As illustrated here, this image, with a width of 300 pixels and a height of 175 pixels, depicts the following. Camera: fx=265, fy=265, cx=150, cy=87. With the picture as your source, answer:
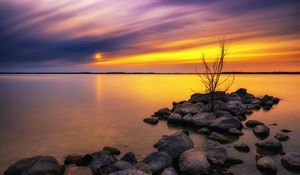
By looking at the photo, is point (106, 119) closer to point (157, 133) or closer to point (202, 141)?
point (157, 133)

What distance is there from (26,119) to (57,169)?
11972mm

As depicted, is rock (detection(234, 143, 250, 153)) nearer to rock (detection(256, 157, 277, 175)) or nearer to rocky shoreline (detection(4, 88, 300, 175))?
rocky shoreline (detection(4, 88, 300, 175))

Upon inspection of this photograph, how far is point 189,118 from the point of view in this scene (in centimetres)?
1587

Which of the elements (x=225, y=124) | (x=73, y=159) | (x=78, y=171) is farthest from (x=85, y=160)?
(x=225, y=124)

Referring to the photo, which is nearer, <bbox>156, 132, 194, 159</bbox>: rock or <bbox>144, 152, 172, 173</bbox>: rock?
<bbox>144, 152, 172, 173</bbox>: rock

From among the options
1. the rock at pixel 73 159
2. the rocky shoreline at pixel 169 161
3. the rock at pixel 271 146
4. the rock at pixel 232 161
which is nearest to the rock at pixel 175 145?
the rocky shoreline at pixel 169 161

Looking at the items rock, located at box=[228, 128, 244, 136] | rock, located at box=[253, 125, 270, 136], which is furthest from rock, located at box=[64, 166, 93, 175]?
rock, located at box=[253, 125, 270, 136]

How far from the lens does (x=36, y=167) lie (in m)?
7.44

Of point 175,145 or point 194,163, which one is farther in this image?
point 175,145

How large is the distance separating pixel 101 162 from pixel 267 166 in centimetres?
514

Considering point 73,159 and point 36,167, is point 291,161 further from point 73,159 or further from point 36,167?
point 36,167

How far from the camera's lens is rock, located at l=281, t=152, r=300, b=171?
27.3ft

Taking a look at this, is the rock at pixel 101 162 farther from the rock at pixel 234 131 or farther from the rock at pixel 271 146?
the rock at pixel 234 131

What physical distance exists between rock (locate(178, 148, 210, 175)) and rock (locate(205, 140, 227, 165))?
52cm
